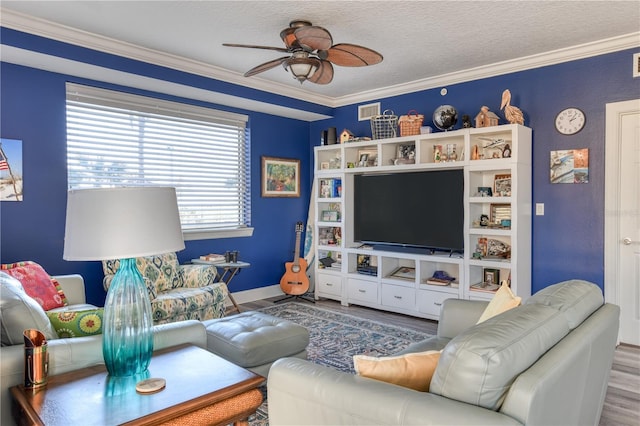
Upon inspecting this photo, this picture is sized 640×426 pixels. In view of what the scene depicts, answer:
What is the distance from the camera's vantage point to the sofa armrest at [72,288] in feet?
11.4

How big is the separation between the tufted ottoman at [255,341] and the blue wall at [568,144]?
2.58 m

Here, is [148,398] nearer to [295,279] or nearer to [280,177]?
[295,279]

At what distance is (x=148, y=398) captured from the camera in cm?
146

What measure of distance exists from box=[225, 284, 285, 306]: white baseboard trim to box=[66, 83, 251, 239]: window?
758 millimetres

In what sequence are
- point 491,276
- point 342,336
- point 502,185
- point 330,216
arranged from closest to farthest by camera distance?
point 342,336 < point 502,185 < point 491,276 < point 330,216

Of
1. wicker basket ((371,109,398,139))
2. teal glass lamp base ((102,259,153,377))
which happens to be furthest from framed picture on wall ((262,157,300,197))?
teal glass lamp base ((102,259,153,377))

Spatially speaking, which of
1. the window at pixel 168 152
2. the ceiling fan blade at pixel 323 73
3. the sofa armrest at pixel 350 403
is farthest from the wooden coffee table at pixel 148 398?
the window at pixel 168 152

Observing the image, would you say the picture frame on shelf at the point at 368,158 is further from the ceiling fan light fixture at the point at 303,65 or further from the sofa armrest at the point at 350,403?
the sofa armrest at the point at 350,403

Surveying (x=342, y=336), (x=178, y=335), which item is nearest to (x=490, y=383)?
(x=178, y=335)

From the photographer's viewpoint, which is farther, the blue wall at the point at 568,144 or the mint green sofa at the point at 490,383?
the blue wall at the point at 568,144

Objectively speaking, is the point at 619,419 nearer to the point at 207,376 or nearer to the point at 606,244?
the point at 606,244

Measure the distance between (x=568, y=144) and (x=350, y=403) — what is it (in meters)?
3.67

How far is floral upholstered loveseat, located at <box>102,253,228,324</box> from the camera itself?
3.59 metres

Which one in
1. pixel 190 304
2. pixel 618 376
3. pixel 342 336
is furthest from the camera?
pixel 342 336
